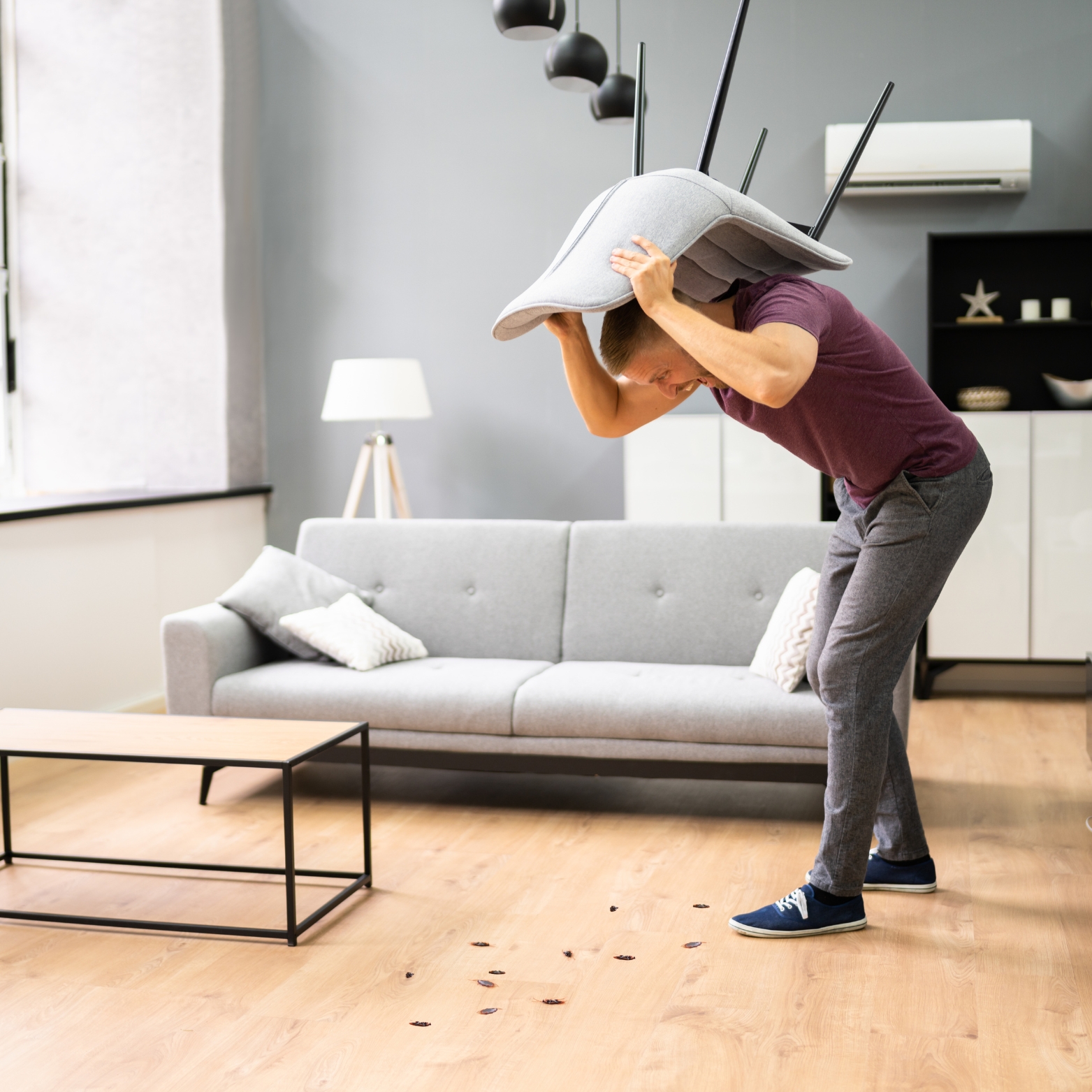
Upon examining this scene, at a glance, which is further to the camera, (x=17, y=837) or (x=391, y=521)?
(x=391, y=521)

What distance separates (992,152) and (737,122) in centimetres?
107

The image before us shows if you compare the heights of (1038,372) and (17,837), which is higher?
(1038,372)

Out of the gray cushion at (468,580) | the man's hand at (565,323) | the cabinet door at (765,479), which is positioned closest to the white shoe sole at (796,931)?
the man's hand at (565,323)

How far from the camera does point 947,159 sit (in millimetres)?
4848

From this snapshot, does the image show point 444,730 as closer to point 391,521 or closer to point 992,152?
point 391,521

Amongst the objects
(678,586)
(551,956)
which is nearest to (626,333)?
(551,956)

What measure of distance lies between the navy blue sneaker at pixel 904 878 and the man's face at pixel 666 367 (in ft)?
4.06

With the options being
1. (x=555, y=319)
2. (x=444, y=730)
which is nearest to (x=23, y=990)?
(x=444, y=730)

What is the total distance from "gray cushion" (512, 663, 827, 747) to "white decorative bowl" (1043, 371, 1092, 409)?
7.77 feet

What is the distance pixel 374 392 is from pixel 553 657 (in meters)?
1.85

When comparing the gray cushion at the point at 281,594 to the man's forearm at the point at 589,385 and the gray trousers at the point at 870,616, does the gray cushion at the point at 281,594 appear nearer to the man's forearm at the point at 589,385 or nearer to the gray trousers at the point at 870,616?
the man's forearm at the point at 589,385

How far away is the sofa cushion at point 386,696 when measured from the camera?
317 centimetres

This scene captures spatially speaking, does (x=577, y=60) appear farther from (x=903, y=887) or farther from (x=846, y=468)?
(x=903, y=887)

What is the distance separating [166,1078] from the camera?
1815 millimetres
